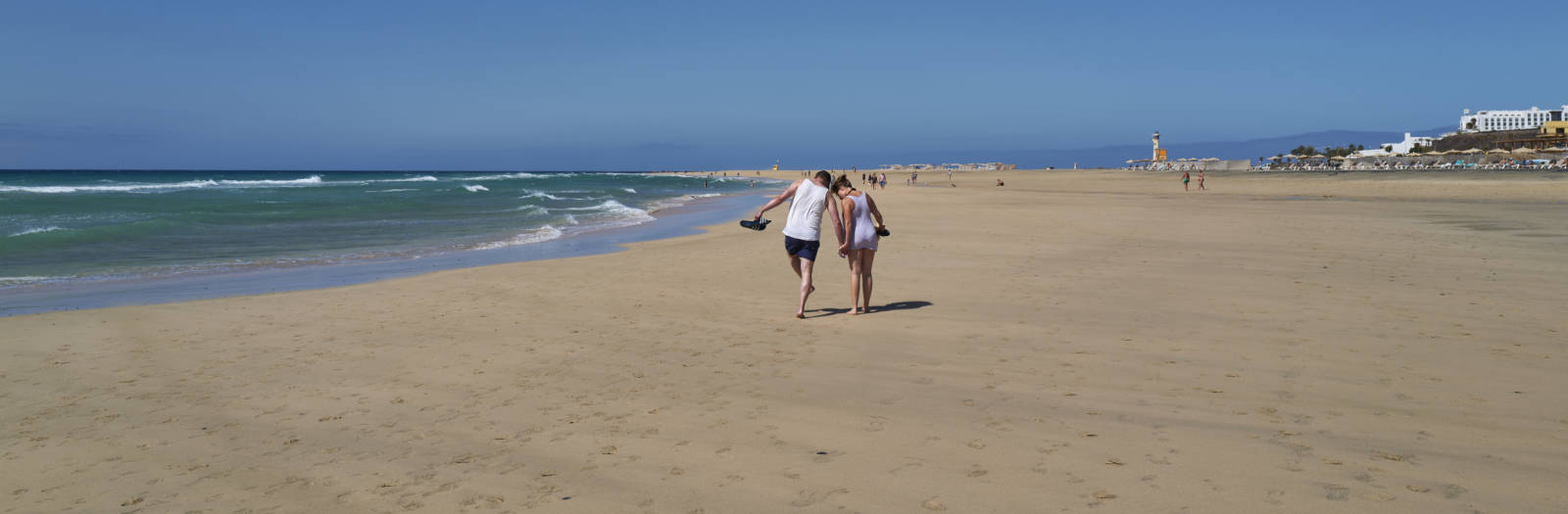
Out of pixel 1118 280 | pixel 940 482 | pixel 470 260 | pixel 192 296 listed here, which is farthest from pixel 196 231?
pixel 940 482

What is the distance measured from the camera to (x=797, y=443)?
4.35 meters

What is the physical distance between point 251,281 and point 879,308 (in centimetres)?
913

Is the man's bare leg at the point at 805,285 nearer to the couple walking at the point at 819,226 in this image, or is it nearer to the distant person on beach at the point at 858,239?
the couple walking at the point at 819,226

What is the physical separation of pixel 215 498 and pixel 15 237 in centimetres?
2011

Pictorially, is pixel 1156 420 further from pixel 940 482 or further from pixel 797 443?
pixel 797 443

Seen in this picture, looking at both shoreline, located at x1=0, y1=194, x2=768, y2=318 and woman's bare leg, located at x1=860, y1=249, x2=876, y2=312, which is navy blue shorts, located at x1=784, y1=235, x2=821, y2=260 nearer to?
woman's bare leg, located at x1=860, y1=249, x2=876, y2=312

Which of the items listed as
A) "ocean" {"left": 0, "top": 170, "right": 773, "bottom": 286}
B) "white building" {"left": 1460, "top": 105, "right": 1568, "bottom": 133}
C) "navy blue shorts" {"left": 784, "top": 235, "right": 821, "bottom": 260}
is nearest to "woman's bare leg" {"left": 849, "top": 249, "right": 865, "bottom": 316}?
"navy blue shorts" {"left": 784, "top": 235, "right": 821, "bottom": 260}

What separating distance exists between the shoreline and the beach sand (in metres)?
1.39

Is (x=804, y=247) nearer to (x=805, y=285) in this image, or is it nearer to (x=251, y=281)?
(x=805, y=285)

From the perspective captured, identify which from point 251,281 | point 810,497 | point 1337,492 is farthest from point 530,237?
point 1337,492

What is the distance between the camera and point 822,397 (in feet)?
17.2

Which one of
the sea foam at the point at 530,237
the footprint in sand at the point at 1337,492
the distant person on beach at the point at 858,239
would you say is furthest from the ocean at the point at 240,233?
the footprint in sand at the point at 1337,492

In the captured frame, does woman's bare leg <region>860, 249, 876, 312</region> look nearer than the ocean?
Yes

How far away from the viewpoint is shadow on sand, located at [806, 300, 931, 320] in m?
8.31
